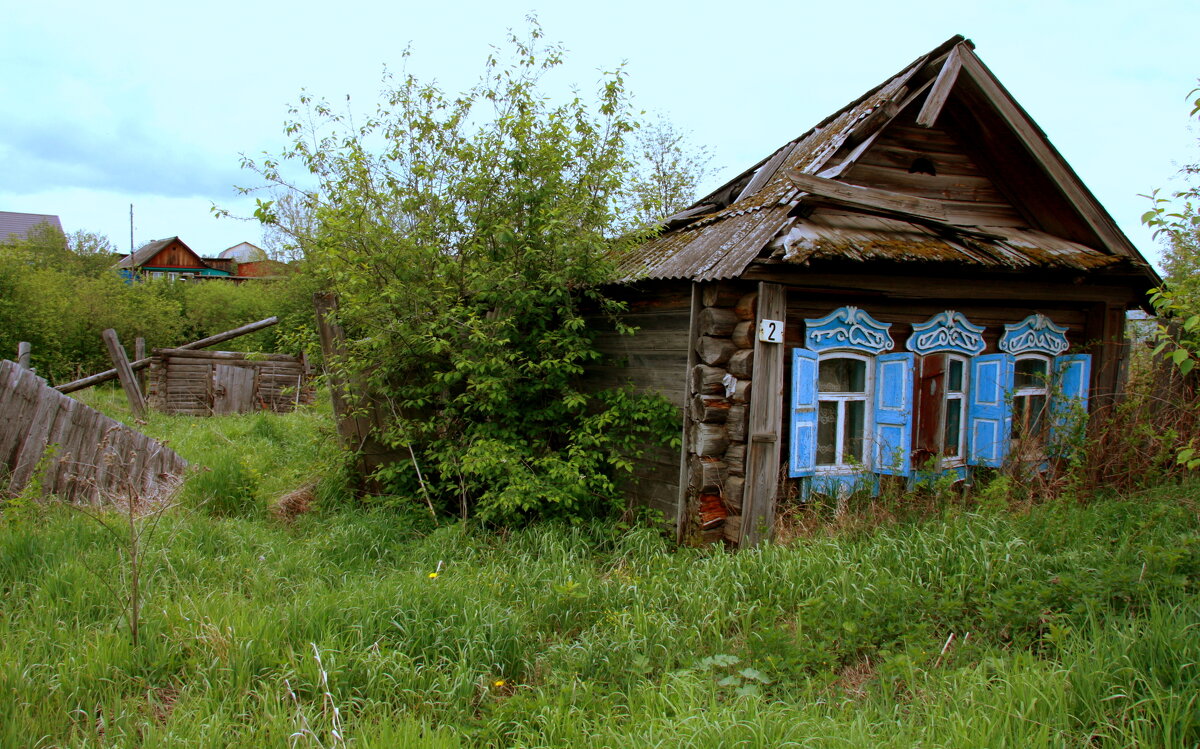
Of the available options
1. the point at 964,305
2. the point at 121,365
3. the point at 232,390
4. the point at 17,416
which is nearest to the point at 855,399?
the point at 964,305

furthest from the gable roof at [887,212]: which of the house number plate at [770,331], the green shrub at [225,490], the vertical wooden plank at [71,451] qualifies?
the vertical wooden plank at [71,451]

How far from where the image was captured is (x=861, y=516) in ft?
19.3

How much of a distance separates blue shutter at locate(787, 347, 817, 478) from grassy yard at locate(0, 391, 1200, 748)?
669 millimetres

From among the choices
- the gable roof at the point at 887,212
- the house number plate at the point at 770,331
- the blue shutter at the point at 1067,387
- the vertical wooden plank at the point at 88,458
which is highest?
the gable roof at the point at 887,212

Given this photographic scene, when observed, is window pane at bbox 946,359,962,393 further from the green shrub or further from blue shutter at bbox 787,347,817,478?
the green shrub

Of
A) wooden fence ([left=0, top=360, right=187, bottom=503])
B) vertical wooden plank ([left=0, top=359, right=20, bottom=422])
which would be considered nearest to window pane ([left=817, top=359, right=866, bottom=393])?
wooden fence ([left=0, top=360, right=187, bottom=503])

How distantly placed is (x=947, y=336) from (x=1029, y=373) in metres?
1.44

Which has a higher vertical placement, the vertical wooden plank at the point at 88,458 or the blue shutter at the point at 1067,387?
the blue shutter at the point at 1067,387

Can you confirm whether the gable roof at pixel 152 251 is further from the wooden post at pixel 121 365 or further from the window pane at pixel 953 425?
the window pane at pixel 953 425

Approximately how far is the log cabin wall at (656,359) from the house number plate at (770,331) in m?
0.66

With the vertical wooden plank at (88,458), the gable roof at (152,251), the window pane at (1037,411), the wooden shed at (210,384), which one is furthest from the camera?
the gable roof at (152,251)

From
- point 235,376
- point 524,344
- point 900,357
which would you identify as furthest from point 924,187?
point 235,376

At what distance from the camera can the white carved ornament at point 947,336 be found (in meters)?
6.76

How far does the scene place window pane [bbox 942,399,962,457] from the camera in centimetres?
700
